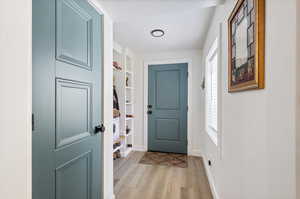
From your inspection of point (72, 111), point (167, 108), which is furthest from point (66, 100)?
point (167, 108)

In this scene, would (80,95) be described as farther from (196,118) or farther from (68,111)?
(196,118)

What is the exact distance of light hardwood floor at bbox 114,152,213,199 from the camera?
1.98 meters

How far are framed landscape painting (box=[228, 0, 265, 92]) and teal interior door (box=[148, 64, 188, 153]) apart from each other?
2196 millimetres

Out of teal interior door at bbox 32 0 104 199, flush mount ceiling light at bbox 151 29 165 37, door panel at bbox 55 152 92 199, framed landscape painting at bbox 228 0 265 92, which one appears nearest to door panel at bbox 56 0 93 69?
teal interior door at bbox 32 0 104 199

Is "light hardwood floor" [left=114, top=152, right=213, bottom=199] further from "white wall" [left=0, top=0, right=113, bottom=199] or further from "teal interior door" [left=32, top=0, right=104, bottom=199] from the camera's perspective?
"white wall" [left=0, top=0, right=113, bottom=199]

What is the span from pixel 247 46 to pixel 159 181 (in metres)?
2.06

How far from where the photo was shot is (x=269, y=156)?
739mm

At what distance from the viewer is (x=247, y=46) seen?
95 cm

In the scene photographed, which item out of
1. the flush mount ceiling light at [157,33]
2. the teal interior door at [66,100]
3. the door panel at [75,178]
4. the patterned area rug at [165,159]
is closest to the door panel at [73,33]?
the teal interior door at [66,100]

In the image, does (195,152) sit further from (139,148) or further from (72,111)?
(72,111)

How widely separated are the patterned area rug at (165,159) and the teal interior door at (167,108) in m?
0.16

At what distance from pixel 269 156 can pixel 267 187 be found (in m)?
0.15

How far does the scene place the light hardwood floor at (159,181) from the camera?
1980 mm

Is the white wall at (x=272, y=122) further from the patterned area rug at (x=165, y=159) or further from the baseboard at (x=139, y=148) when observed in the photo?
the baseboard at (x=139, y=148)
